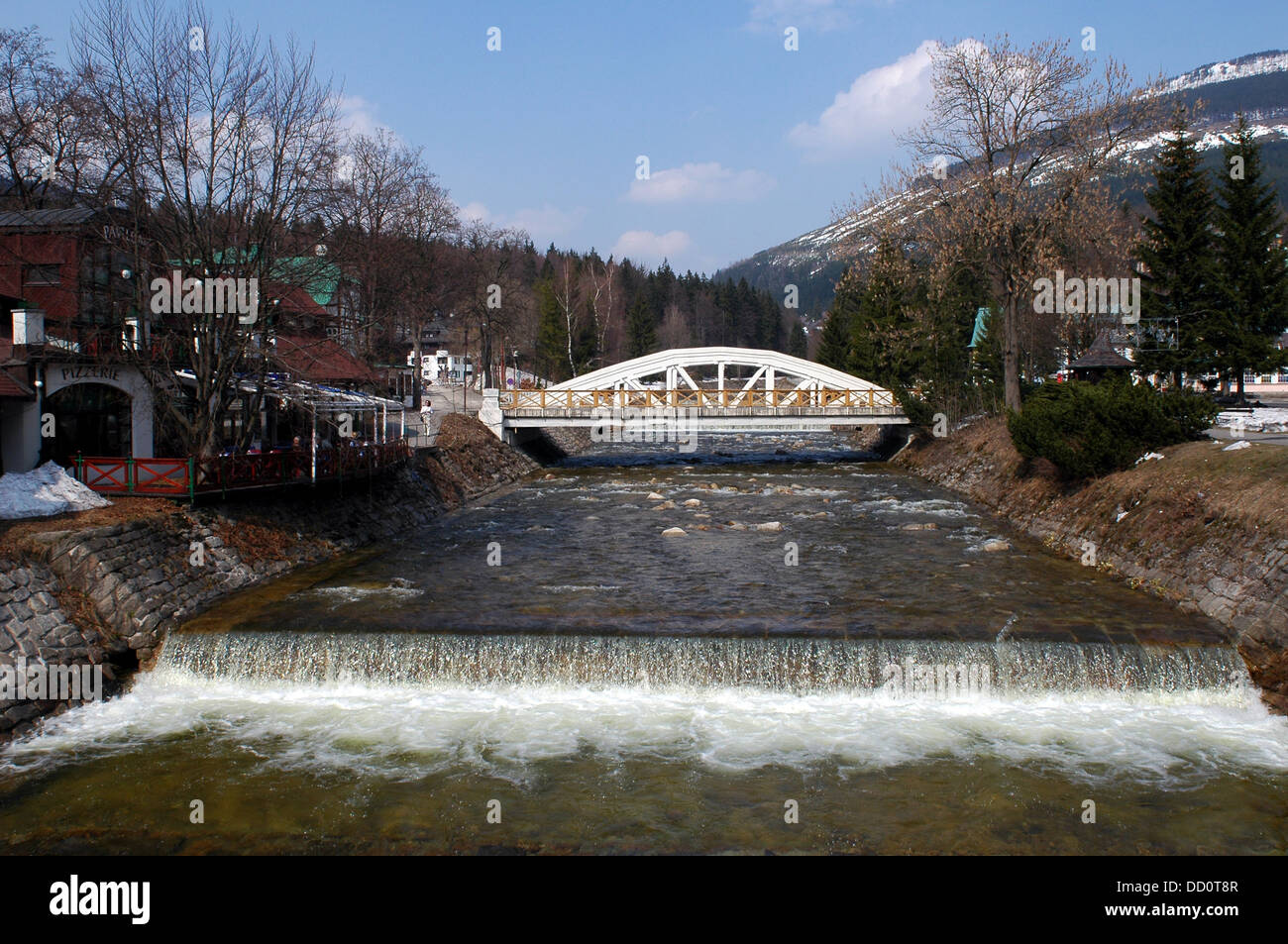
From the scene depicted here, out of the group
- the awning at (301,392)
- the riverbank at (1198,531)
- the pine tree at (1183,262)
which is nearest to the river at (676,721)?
the riverbank at (1198,531)

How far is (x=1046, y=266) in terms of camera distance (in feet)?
98.7

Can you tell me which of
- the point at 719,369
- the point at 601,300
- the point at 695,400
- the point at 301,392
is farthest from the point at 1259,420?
the point at 601,300

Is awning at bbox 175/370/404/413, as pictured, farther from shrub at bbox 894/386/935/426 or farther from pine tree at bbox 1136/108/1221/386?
pine tree at bbox 1136/108/1221/386

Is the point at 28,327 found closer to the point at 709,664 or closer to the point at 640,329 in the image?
the point at 709,664

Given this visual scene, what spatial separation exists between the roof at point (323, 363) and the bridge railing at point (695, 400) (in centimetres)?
840

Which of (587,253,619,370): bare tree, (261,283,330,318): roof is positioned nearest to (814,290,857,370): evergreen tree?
(587,253,619,370): bare tree

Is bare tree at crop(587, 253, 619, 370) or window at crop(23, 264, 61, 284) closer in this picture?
window at crop(23, 264, 61, 284)

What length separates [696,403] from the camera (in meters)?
41.2

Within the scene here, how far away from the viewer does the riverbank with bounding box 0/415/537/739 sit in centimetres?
1342

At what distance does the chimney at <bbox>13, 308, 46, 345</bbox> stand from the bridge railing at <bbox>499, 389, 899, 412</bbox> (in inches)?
863

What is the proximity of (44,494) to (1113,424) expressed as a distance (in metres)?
23.5
